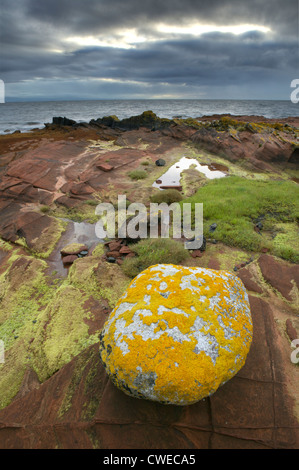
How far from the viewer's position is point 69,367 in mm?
4418

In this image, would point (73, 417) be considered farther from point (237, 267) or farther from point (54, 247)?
point (54, 247)

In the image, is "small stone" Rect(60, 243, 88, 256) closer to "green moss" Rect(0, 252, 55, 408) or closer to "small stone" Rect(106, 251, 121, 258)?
"green moss" Rect(0, 252, 55, 408)

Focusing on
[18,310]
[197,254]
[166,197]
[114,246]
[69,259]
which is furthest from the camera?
[166,197]

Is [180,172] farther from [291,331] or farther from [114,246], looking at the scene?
[291,331]

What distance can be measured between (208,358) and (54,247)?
832 centimetres

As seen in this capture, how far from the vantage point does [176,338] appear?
3383 mm

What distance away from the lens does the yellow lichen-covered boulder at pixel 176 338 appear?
3.11 meters

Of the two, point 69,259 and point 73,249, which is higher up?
point 73,249

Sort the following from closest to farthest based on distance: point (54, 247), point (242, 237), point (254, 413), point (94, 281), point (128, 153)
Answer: point (254, 413) → point (94, 281) → point (242, 237) → point (54, 247) → point (128, 153)

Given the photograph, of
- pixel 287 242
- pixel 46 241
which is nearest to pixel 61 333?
pixel 46 241

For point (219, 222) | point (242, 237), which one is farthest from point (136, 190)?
point (242, 237)

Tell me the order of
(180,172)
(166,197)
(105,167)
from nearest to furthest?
(166,197) → (105,167) → (180,172)

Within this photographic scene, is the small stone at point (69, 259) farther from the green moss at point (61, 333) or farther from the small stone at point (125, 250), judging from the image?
the green moss at point (61, 333)

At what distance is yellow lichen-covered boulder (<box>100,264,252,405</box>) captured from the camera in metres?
3.11
